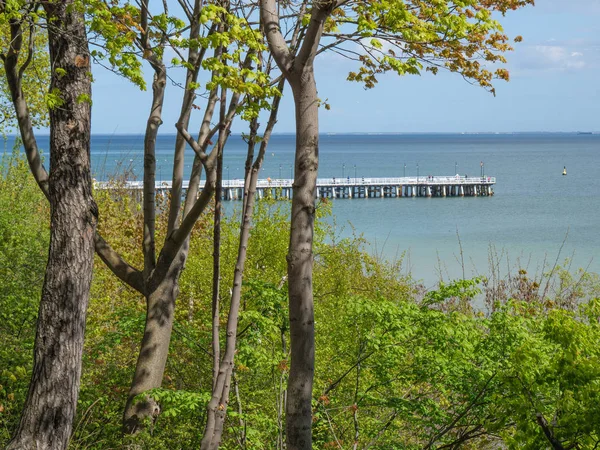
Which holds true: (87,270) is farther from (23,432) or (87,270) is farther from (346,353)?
(346,353)

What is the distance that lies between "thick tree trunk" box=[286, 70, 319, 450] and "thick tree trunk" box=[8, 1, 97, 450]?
267 cm

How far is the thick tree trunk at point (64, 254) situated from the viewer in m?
7.35

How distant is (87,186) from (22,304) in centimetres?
295

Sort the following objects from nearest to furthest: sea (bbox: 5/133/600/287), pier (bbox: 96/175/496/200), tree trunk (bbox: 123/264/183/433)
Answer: tree trunk (bbox: 123/264/183/433), sea (bbox: 5/133/600/287), pier (bbox: 96/175/496/200)

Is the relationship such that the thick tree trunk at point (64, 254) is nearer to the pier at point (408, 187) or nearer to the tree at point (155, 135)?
the tree at point (155, 135)

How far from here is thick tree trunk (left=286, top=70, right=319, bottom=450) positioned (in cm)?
569

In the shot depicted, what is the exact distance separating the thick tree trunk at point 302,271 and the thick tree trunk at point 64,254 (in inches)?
105

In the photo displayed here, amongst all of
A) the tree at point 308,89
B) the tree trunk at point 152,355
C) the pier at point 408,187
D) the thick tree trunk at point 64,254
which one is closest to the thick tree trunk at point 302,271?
the tree at point 308,89

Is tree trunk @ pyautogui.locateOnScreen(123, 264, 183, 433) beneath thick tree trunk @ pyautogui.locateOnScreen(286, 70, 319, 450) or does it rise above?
beneath

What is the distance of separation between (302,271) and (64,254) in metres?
2.93

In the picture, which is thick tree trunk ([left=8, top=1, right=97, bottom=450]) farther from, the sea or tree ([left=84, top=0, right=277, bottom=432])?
the sea

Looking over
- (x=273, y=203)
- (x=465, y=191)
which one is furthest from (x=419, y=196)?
(x=273, y=203)

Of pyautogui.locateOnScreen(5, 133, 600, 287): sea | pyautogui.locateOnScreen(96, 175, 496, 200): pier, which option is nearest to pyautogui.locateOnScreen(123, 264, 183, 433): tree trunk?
pyautogui.locateOnScreen(5, 133, 600, 287): sea

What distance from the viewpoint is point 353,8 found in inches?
270
